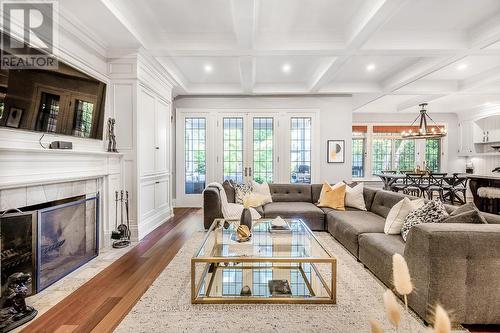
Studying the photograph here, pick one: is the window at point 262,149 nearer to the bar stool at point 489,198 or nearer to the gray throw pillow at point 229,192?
the gray throw pillow at point 229,192

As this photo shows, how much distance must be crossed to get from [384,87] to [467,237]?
16.1ft

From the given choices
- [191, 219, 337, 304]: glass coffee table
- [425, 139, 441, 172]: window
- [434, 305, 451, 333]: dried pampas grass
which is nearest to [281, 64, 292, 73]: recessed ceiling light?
[191, 219, 337, 304]: glass coffee table

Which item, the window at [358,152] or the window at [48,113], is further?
the window at [358,152]

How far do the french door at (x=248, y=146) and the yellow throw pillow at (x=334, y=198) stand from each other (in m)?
2.15

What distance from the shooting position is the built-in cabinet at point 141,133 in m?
3.94

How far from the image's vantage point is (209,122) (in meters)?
6.58

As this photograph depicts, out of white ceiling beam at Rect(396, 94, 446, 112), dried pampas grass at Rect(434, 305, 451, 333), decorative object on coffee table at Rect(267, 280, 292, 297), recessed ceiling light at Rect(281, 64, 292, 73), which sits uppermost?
recessed ceiling light at Rect(281, 64, 292, 73)

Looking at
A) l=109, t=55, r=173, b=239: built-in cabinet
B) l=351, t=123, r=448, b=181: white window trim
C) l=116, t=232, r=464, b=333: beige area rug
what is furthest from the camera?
l=351, t=123, r=448, b=181: white window trim

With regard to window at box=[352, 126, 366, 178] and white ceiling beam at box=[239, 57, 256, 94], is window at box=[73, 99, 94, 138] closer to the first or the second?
white ceiling beam at box=[239, 57, 256, 94]

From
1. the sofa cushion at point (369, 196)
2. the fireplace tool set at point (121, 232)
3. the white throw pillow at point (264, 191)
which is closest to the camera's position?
the fireplace tool set at point (121, 232)

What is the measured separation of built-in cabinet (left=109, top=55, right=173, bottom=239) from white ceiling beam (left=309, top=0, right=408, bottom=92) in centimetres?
302

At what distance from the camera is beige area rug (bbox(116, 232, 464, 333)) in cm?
193

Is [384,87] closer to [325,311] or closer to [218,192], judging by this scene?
[218,192]

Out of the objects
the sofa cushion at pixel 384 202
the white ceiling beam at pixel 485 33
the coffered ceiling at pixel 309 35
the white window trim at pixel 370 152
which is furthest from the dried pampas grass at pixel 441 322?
the white window trim at pixel 370 152
